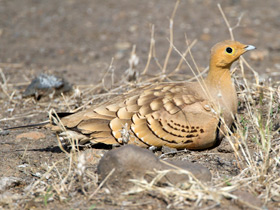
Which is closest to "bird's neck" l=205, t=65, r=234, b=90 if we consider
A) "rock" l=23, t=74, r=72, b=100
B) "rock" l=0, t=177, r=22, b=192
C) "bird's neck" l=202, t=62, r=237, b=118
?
"bird's neck" l=202, t=62, r=237, b=118

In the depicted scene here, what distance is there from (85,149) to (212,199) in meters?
1.64

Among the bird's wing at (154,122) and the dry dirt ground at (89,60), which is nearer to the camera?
the dry dirt ground at (89,60)

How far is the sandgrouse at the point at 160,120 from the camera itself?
13.9ft

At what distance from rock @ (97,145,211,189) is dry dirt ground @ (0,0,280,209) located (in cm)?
11

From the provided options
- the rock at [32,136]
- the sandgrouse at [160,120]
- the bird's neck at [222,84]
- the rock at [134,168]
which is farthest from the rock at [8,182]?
the bird's neck at [222,84]

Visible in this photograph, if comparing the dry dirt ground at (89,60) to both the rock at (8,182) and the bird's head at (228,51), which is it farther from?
the bird's head at (228,51)

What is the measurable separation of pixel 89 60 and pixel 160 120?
4.21 metres

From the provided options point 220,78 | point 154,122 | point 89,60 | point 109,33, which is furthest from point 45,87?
point 109,33

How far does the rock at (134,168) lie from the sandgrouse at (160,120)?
773 mm

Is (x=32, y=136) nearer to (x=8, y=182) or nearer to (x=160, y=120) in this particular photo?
(x=8, y=182)

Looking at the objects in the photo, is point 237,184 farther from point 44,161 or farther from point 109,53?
point 109,53

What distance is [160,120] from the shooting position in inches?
167

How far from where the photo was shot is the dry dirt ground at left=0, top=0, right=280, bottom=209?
3.36 meters

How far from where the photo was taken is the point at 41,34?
968cm
